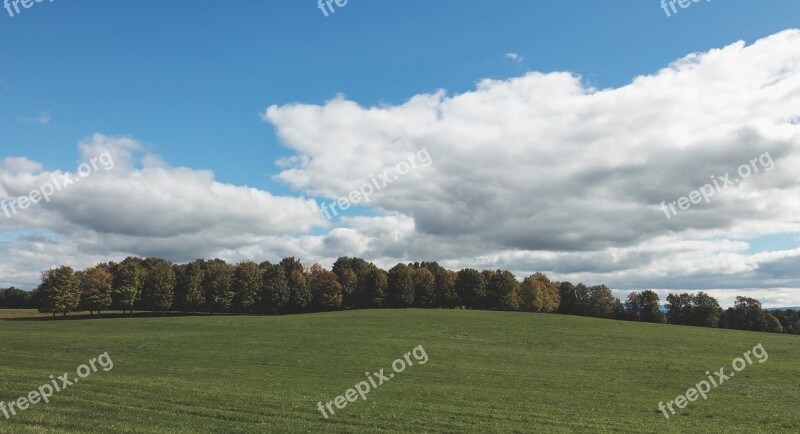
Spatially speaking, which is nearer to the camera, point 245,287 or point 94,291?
point 94,291

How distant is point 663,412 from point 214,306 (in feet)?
371

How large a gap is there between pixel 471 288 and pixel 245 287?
66000mm

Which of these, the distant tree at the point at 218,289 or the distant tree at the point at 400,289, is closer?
the distant tree at the point at 218,289

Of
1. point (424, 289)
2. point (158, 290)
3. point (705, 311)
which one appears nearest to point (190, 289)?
point (158, 290)

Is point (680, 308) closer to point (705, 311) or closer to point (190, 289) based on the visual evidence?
point (705, 311)

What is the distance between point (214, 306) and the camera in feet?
→ 396

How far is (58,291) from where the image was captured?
101m

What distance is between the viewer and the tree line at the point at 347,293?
369 feet

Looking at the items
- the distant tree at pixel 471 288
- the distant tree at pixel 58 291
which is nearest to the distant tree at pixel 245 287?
the distant tree at pixel 58 291

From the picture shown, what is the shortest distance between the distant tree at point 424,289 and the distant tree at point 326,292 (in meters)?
24.7

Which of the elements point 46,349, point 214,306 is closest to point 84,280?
point 214,306

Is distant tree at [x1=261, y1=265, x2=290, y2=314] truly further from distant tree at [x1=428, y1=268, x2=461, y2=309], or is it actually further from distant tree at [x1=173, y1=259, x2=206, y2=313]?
distant tree at [x1=428, y1=268, x2=461, y2=309]

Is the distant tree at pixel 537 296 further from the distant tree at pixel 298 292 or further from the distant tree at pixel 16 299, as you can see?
the distant tree at pixel 16 299

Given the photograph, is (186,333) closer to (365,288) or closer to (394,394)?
(394,394)
